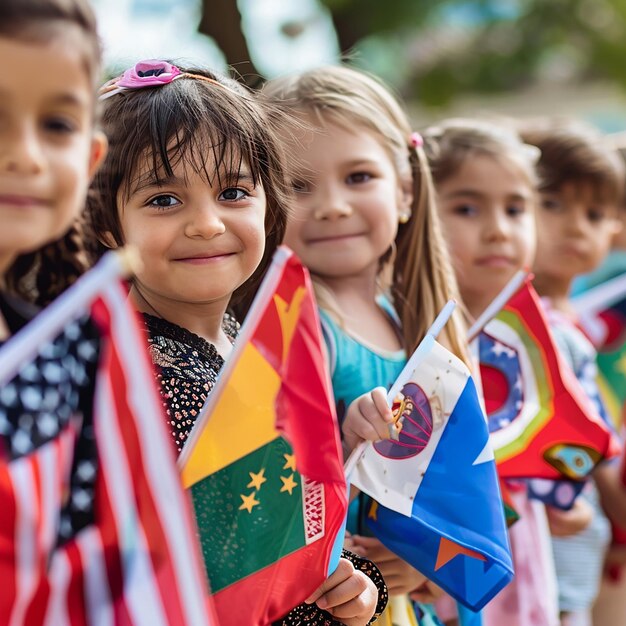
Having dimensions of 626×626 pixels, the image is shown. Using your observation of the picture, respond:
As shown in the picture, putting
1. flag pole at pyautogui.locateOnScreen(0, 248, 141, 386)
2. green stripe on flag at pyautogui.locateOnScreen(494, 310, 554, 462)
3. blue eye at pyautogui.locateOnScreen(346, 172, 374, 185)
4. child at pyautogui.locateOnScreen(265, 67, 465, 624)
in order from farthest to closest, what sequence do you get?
green stripe on flag at pyautogui.locateOnScreen(494, 310, 554, 462), blue eye at pyautogui.locateOnScreen(346, 172, 374, 185), child at pyautogui.locateOnScreen(265, 67, 465, 624), flag pole at pyautogui.locateOnScreen(0, 248, 141, 386)

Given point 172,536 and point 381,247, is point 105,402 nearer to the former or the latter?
point 172,536

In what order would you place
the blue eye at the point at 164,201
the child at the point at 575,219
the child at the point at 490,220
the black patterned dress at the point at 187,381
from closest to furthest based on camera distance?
the black patterned dress at the point at 187,381 → the blue eye at the point at 164,201 → the child at the point at 490,220 → the child at the point at 575,219

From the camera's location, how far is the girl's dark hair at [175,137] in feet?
6.42

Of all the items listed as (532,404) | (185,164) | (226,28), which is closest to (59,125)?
(185,164)

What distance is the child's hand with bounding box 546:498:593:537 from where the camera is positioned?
128 inches

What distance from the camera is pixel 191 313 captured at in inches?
82.3

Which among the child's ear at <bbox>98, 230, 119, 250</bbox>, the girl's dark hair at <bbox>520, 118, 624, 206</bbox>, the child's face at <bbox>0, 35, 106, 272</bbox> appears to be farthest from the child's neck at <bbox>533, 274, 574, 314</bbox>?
the child's face at <bbox>0, 35, 106, 272</bbox>

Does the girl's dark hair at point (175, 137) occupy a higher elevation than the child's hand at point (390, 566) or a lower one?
higher

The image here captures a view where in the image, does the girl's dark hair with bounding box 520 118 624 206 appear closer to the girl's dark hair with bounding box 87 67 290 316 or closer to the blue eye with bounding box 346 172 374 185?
the blue eye with bounding box 346 172 374 185

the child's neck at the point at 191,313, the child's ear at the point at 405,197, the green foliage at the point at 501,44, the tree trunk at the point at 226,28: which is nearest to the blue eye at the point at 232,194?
the child's neck at the point at 191,313

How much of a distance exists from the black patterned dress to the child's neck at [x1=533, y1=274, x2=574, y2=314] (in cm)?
216

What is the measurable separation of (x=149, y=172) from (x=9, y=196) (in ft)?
2.13

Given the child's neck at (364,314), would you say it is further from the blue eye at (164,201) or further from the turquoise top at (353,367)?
the blue eye at (164,201)

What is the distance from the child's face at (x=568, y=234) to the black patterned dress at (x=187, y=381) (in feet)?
6.97
